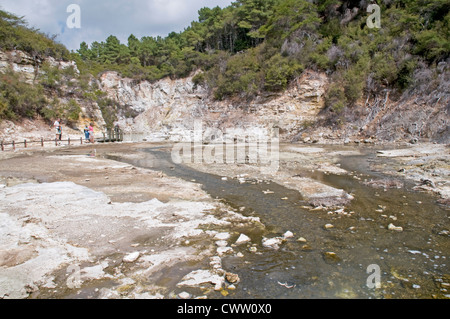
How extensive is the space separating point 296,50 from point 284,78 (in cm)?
414

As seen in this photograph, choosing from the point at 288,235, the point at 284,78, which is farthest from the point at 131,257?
the point at 284,78

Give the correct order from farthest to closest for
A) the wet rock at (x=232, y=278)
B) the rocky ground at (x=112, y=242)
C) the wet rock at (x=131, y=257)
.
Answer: the wet rock at (x=131, y=257) < the wet rock at (x=232, y=278) < the rocky ground at (x=112, y=242)

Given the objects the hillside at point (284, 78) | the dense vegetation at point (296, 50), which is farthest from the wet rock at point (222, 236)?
the dense vegetation at point (296, 50)

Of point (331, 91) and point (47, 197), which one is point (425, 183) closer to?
point (47, 197)

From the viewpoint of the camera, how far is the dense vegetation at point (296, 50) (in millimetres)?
24281

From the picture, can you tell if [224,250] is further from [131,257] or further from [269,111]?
[269,111]

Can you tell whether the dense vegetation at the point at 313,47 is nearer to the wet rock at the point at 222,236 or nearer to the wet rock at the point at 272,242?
the wet rock at the point at 272,242

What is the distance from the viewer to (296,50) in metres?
31.2

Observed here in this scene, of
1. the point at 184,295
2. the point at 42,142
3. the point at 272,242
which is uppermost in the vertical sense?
the point at 42,142

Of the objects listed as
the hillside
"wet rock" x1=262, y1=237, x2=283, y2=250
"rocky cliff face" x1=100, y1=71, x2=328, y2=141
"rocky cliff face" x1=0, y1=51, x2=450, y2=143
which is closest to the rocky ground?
"wet rock" x1=262, y1=237, x2=283, y2=250

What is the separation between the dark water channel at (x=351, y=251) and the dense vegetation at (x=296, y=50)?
20274mm

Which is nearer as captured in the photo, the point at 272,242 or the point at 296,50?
the point at 272,242

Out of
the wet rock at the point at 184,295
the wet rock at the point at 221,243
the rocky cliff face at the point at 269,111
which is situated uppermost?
the rocky cliff face at the point at 269,111
